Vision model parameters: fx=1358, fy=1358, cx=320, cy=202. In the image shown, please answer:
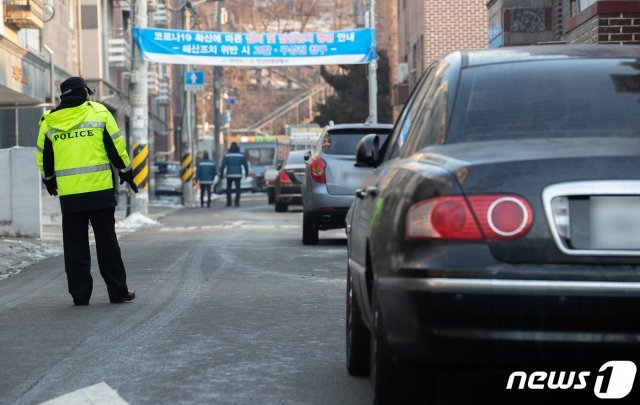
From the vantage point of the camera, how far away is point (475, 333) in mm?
4535

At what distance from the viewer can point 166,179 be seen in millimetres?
47469

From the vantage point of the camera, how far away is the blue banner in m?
37.5

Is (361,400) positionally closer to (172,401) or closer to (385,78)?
(172,401)

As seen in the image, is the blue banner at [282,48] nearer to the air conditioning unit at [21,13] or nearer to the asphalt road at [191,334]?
the air conditioning unit at [21,13]

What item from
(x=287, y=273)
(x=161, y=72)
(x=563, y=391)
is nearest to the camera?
(x=563, y=391)

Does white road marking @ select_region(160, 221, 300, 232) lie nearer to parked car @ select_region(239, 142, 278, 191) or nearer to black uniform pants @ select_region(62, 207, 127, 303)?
black uniform pants @ select_region(62, 207, 127, 303)

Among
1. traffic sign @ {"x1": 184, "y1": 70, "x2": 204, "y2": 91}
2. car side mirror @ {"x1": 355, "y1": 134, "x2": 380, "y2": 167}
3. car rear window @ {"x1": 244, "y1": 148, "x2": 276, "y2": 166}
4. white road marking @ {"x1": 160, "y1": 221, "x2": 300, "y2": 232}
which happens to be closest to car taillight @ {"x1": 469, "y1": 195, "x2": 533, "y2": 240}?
car side mirror @ {"x1": 355, "y1": 134, "x2": 380, "y2": 167}

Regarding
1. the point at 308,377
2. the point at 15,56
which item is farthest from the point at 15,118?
the point at 308,377

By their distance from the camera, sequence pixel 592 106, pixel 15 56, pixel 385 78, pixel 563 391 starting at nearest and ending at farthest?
pixel 592 106
pixel 563 391
pixel 15 56
pixel 385 78

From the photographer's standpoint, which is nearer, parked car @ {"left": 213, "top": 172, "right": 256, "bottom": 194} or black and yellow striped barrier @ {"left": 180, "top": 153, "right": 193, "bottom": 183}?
black and yellow striped barrier @ {"left": 180, "top": 153, "right": 193, "bottom": 183}

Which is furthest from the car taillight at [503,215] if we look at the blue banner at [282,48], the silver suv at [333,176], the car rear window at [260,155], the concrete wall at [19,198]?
A: the car rear window at [260,155]

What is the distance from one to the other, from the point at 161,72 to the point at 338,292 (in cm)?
5281

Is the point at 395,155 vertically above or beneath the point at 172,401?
above

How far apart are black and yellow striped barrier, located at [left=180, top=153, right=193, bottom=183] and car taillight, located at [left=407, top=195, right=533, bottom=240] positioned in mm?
37251
